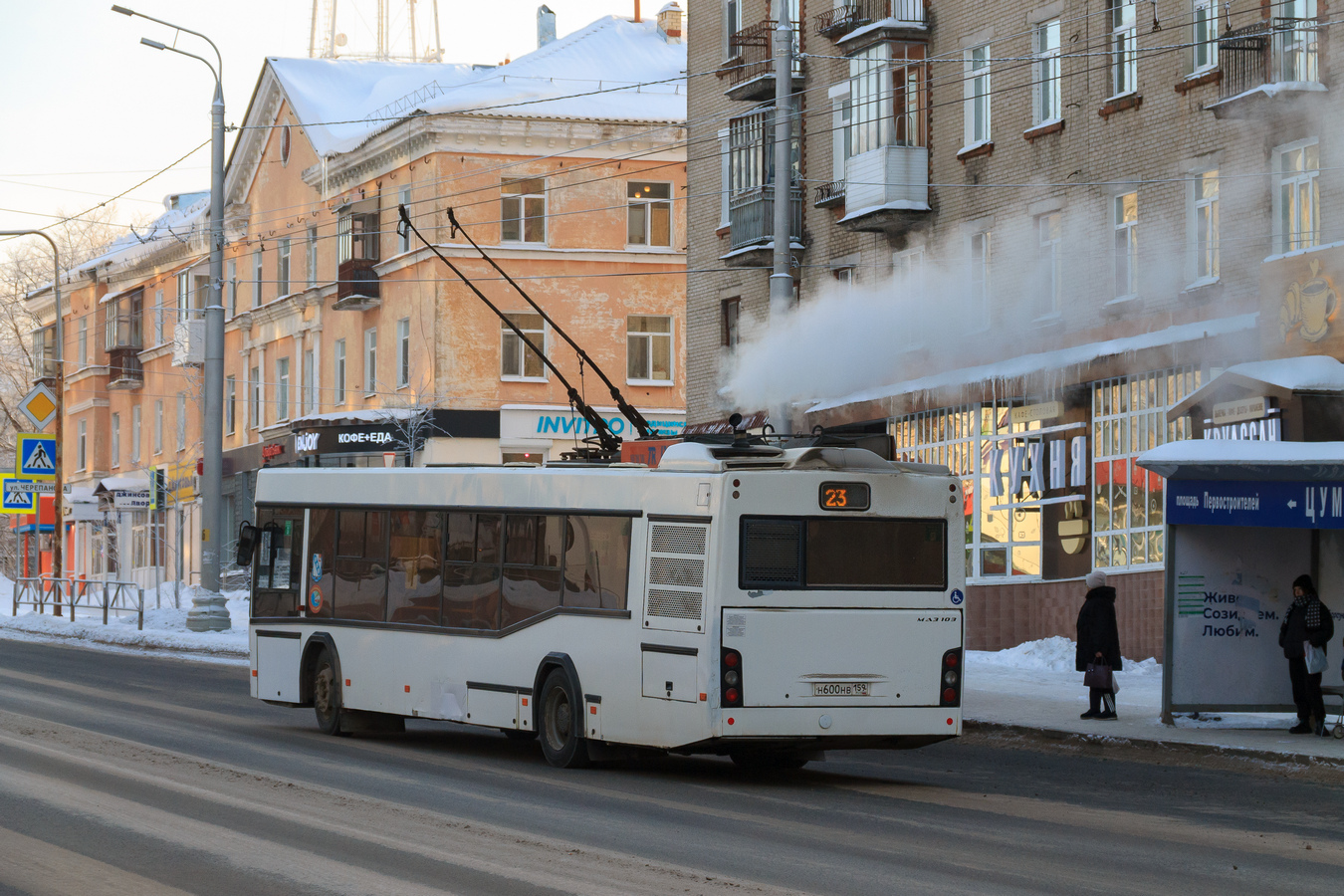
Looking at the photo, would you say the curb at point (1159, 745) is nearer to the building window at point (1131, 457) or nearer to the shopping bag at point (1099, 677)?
the shopping bag at point (1099, 677)

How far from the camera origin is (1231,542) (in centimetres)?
1917

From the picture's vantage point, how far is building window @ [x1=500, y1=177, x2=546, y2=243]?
48531mm

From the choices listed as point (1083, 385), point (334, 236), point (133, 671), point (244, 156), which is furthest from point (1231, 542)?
point (244, 156)

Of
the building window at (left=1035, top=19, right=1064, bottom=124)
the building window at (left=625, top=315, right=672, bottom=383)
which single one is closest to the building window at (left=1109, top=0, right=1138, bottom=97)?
the building window at (left=1035, top=19, right=1064, bottom=124)

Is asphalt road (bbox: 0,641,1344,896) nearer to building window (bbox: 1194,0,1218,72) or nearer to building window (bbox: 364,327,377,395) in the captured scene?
building window (bbox: 1194,0,1218,72)

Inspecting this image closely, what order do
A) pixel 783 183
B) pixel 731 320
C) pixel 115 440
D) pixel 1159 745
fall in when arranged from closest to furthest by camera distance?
1. pixel 1159 745
2. pixel 783 183
3. pixel 731 320
4. pixel 115 440

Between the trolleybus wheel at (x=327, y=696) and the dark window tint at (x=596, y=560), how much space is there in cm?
392

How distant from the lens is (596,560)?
50.4 feet

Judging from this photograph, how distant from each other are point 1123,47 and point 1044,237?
10.9 ft

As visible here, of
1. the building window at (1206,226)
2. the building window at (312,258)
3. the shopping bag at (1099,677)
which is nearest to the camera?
the shopping bag at (1099,677)

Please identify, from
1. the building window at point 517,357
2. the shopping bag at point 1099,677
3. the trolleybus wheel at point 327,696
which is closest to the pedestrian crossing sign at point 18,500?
the building window at point 517,357

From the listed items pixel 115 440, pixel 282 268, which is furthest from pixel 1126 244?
pixel 115 440

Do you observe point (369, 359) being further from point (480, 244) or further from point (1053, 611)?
point (1053, 611)

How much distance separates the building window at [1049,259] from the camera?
29.0 metres
